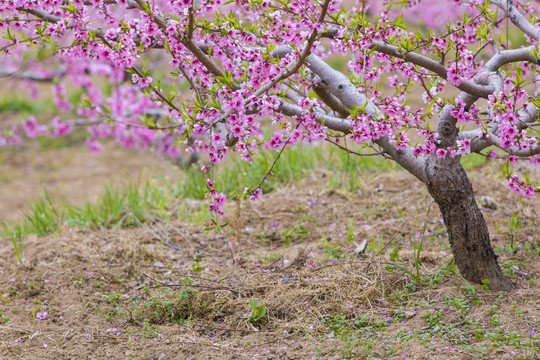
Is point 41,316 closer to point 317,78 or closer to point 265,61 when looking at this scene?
point 265,61

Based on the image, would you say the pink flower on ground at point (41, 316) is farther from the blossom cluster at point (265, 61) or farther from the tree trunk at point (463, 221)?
the tree trunk at point (463, 221)

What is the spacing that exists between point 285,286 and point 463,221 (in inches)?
44.6

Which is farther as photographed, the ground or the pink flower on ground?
the pink flower on ground

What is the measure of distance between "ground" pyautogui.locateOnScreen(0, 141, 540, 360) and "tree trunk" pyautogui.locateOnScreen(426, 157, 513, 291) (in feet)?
0.35

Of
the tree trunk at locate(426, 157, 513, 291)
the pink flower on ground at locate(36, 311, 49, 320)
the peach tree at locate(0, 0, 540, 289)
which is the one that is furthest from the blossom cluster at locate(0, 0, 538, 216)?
the pink flower on ground at locate(36, 311, 49, 320)

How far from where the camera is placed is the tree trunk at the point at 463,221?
3.03 metres

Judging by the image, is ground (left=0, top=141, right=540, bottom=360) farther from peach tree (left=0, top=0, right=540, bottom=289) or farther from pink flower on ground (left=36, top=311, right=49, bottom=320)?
peach tree (left=0, top=0, right=540, bottom=289)

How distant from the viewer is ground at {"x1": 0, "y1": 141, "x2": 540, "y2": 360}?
282 centimetres

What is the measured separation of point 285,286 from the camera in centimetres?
337

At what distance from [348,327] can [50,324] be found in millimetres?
1820

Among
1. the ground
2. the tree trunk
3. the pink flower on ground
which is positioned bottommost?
the pink flower on ground

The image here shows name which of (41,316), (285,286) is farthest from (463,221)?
Result: (41,316)

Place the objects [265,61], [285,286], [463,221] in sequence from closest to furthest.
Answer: [265,61] < [463,221] < [285,286]

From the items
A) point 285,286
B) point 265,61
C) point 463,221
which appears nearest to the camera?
point 265,61
